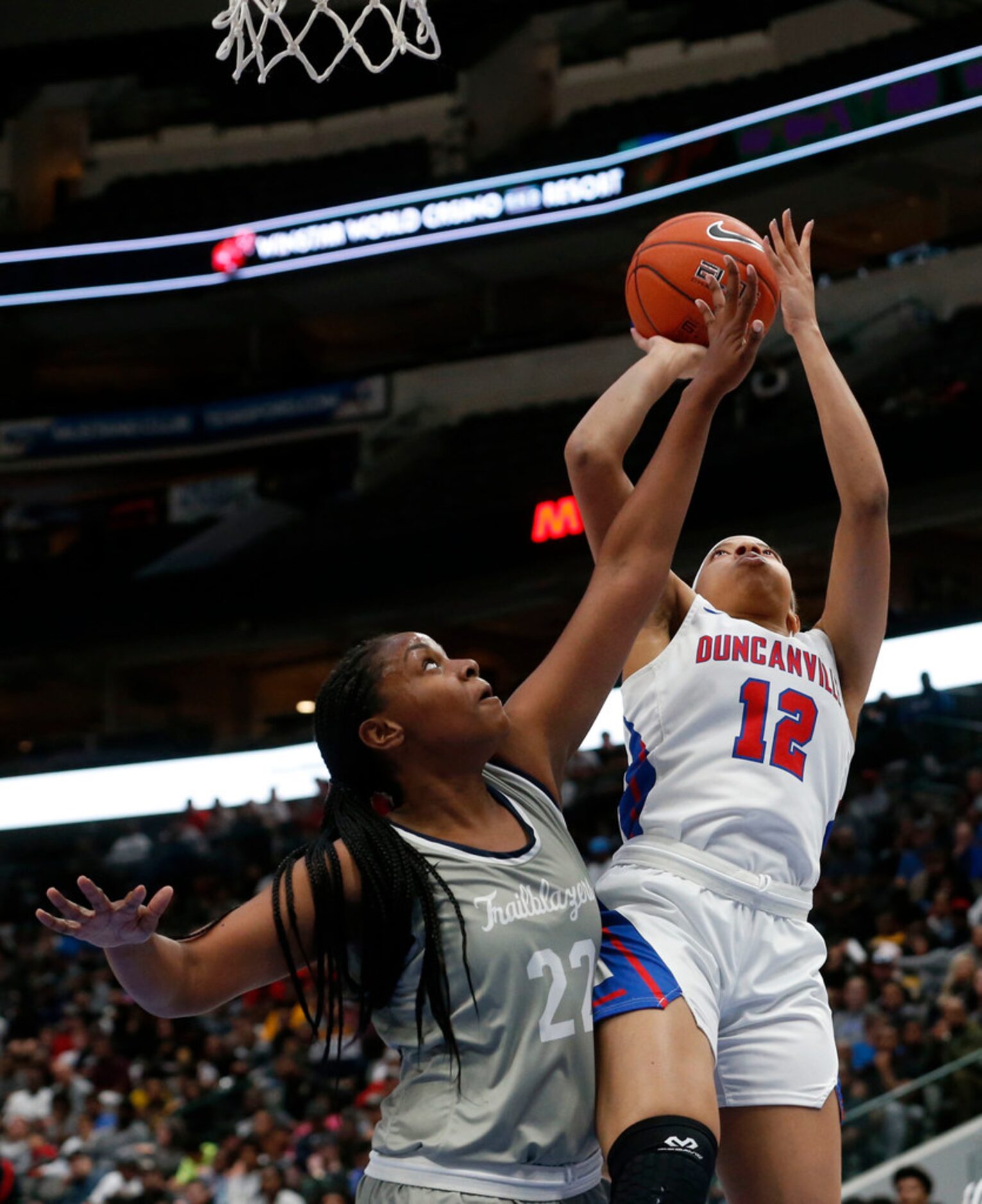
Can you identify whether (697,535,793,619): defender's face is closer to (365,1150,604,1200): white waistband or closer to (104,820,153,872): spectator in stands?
(365,1150,604,1200): white waistband

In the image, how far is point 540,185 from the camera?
17969 millimetres

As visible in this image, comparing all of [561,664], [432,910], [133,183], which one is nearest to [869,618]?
[561,664]

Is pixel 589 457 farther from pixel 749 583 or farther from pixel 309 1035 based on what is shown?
pixel 309 1035

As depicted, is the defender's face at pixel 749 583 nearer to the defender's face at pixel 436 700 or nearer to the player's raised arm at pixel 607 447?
the player's raised arm at pixel 607 447

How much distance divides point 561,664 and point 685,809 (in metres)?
0.43

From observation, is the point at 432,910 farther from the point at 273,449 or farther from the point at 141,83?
the point at 141,83

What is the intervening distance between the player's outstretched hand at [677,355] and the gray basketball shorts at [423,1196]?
160 cm

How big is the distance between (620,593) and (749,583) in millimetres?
651

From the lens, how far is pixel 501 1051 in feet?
8.13

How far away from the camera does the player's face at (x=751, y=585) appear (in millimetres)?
3381

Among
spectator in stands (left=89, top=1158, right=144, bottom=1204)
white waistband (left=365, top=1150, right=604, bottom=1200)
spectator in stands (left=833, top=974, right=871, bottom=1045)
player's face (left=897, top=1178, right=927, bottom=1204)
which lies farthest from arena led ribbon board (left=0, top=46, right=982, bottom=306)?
white waistband (left=365, top=1150, right=604, bottom=1200)

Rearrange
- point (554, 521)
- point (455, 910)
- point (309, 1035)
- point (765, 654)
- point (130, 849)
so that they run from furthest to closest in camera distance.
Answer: point (554, 521), point (130, 849), point (309, 1035), point (765, 654), point (455, 910)

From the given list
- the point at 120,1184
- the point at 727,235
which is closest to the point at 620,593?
the point at 727,235

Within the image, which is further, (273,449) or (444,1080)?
(273,449)
